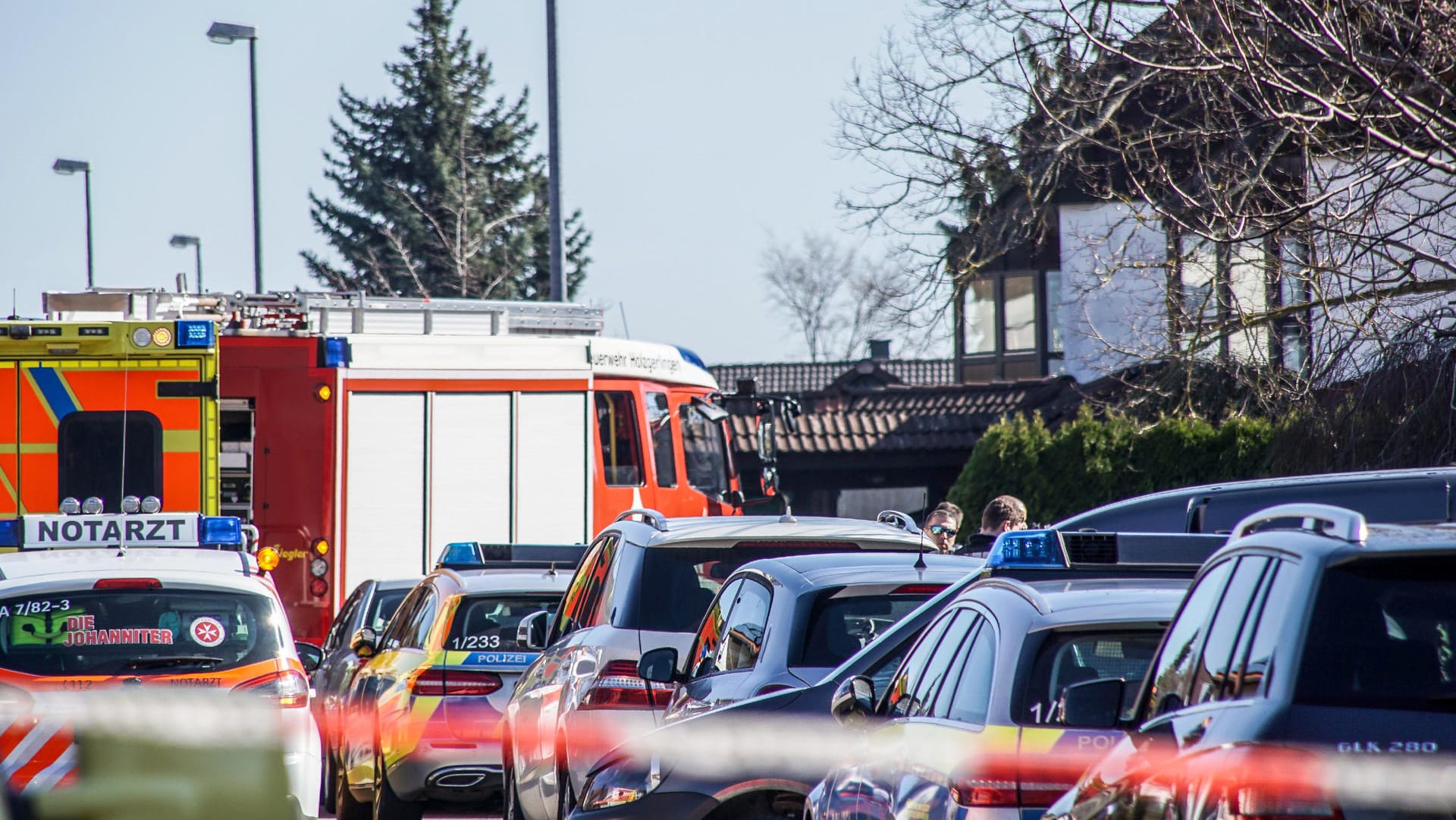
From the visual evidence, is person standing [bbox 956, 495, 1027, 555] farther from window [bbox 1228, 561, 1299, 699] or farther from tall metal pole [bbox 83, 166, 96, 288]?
tall metal pole [bbox 83, 166, 96, 288]

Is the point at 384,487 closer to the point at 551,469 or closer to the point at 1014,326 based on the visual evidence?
the point at 551,469

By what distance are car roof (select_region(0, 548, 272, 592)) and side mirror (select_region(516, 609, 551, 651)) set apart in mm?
1600

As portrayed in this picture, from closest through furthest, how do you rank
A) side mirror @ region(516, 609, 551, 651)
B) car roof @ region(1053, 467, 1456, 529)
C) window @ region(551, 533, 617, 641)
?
1. car roof @ region(1053, 467, 1456, 529)
2. window @ region(551, 533, 617, 641)
3. side mirror @ region(516, 609, 551, 651)

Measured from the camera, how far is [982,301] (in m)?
34.6

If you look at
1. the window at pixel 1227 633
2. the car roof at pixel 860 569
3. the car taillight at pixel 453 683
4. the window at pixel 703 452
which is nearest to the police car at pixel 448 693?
the car taillight at pixel 453 683

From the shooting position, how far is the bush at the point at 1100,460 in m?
19.1

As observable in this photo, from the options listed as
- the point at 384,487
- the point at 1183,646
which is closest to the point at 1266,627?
→ the point at 1183,646

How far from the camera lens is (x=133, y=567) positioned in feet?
28.3

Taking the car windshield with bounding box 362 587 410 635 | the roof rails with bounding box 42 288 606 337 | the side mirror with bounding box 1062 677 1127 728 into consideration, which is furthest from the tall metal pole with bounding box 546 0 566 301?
the side mirror with bounding box 1062 677 1127 728

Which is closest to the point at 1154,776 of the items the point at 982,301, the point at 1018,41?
the point at 1018,41

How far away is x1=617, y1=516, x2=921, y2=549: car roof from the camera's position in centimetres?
821

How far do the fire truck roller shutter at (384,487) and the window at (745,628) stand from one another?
9.56m

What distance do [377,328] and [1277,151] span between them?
8129mm

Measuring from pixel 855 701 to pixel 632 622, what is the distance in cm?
222
